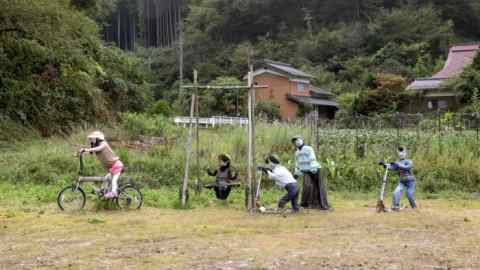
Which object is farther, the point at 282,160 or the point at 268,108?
A: the point at 268,108

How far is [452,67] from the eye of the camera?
38.1 m

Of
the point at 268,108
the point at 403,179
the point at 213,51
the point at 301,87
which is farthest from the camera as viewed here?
the point at 213,51

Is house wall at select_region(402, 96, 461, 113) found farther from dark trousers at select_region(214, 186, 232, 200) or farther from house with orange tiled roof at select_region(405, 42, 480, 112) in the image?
dark trousers at select_region(214, 186, 232, 200)

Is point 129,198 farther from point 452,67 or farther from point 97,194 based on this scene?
point 452,67

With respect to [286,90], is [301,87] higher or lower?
higher

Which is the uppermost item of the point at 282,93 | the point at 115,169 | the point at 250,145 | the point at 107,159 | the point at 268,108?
the point at 282,93

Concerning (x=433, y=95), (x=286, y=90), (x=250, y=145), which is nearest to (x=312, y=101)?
(x=286, y=90)

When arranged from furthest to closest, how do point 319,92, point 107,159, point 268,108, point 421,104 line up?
point 319,92, point 268,108, point 421,104, point 107,159

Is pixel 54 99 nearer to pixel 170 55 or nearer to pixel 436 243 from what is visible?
pixel 436 243

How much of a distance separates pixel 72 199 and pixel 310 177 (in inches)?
183

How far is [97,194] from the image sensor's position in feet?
34.1

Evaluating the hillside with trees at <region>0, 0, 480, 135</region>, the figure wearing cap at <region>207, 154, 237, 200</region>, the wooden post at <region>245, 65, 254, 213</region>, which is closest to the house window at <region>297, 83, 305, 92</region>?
the hillside with trees at <region>0, 0, 480, 135</region>

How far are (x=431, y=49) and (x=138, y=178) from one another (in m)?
45.2

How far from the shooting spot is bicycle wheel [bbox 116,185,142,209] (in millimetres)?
10453
